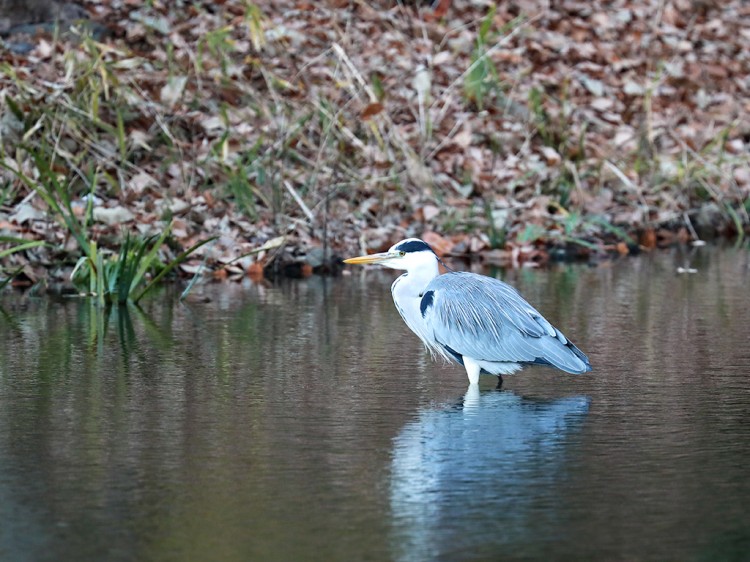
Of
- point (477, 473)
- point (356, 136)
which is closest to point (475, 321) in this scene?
point (477, 473)

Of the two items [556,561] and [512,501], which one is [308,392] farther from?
[556,561]

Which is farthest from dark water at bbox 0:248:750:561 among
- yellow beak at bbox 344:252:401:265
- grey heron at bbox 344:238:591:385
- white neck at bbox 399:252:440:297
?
yellow beak at bbox 344:252:401:265

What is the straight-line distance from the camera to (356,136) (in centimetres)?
1647

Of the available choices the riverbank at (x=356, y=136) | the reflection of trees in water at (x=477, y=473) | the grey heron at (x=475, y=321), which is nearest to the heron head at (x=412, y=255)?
the grey heron at (x=475, y=321)

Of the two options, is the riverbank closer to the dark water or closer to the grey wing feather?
the dark water

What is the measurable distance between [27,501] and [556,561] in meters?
2.22

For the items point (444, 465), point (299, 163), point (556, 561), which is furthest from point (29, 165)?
point (556, 561)

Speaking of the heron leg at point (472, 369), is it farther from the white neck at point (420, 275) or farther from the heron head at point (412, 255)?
the heron head at point (412, 255)

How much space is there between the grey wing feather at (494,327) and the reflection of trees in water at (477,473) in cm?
27

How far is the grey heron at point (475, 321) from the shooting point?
834cm

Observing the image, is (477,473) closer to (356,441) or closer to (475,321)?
(356,441)

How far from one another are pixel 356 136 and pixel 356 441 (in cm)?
979

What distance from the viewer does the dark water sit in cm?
539

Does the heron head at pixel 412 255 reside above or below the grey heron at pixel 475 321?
above
